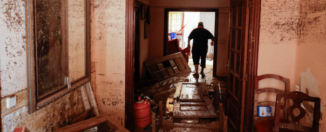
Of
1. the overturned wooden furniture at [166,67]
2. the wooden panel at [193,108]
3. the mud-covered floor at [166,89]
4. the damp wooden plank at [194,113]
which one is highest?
the overturned wooden furniture at [166,67]

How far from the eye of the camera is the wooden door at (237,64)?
3410mm

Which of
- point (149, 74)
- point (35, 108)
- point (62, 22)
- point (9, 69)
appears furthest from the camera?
point (149, 74)

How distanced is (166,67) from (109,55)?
4837 mm

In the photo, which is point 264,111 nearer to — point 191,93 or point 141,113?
point 191,93

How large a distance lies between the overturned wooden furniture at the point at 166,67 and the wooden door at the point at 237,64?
3520 mm

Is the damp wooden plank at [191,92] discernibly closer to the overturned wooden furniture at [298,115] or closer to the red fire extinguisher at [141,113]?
the red fire extinguisher at [141,113]

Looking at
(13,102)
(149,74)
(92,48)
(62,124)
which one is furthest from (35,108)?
(149,74)

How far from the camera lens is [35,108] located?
7.23 ft

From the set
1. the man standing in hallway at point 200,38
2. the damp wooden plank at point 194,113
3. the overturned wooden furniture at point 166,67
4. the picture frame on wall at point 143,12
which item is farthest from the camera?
the man standing in hallway at point 200,38

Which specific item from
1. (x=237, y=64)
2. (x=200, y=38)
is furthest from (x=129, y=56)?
(x=200, y=38)

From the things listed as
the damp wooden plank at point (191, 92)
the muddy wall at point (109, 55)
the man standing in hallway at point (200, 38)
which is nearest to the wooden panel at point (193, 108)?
the damp wooden plank at point (191, 92)

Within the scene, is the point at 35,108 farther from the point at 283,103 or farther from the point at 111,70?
the point at 283,103

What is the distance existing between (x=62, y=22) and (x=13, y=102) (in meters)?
0.93

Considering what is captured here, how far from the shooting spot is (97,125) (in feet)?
9.21
